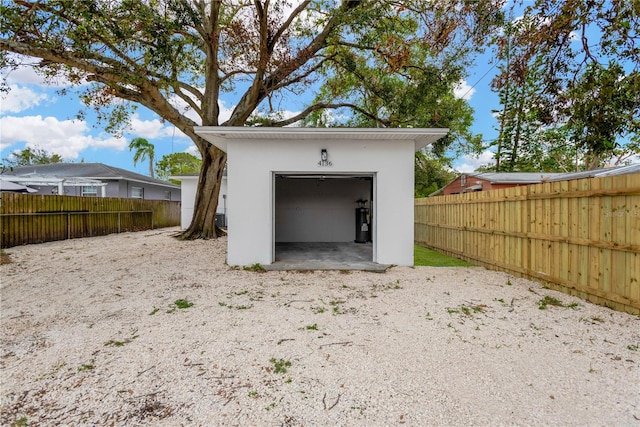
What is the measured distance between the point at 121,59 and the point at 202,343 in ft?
23.8

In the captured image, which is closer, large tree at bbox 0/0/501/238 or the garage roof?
large tree at bbox 0/0/501/238

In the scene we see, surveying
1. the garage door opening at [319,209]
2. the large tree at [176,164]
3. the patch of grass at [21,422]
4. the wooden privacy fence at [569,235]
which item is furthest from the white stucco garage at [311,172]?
the large tree at [176,164]

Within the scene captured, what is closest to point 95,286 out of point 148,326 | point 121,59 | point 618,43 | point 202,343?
point 148,326

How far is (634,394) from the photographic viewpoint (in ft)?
7.77

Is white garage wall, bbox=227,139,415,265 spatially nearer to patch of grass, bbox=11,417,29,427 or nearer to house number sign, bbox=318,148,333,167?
house number sign, bbox=318,148,333,167

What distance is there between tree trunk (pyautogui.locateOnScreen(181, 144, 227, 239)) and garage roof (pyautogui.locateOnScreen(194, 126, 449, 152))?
475cm

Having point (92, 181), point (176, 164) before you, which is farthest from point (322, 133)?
point (176, 164)

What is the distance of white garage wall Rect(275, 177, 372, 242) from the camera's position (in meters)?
11.6

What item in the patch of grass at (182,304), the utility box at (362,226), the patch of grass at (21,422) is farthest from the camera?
the utility box at (362,226)

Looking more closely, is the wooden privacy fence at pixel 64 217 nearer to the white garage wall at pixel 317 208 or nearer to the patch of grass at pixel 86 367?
the white garage wall at pixel 317 208

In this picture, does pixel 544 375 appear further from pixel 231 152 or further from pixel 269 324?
pixel 231 152

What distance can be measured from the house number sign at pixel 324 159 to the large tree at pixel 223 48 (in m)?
2.89

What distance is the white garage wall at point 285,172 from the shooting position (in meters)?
6.82

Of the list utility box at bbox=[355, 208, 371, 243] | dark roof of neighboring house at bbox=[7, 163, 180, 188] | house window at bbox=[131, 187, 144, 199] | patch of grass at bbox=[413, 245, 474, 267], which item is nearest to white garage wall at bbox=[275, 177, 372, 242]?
utility box at bbox=[355, 208, 371, 243]
